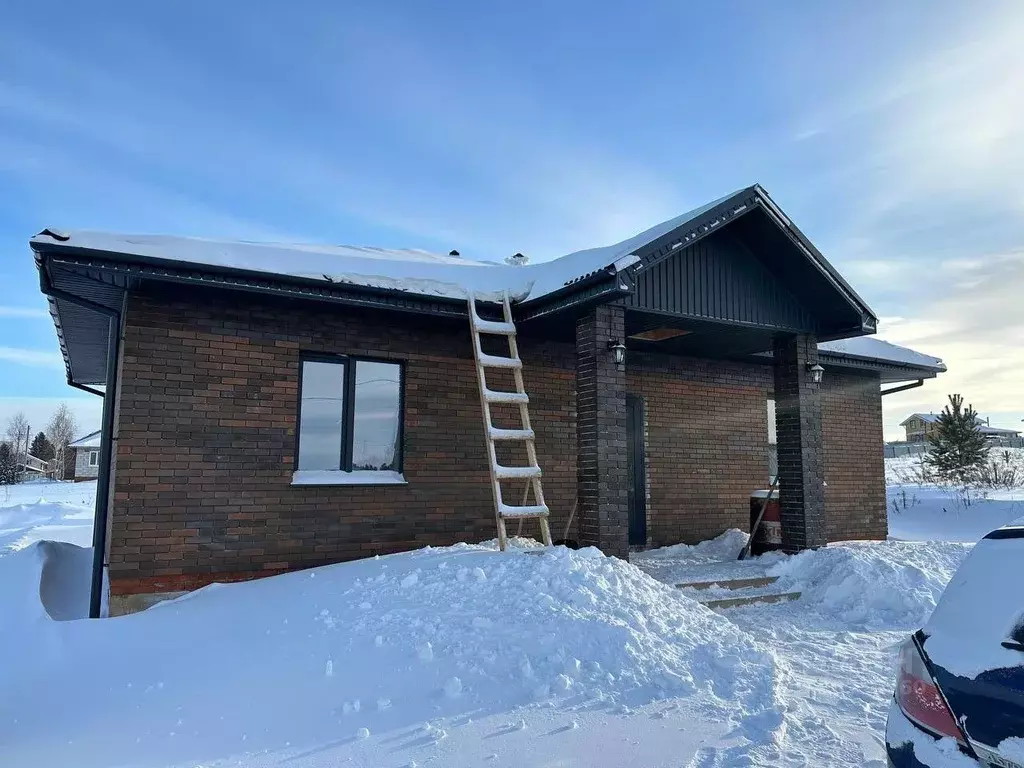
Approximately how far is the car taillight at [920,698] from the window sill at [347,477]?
641 centimetres

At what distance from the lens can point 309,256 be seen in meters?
7.75

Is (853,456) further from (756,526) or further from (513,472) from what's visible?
(513,472)

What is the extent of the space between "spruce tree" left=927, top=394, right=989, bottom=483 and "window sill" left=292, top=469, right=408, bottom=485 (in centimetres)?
2418

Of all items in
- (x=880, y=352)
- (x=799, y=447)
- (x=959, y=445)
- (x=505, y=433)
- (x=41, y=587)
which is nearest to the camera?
(x=505, y=433)

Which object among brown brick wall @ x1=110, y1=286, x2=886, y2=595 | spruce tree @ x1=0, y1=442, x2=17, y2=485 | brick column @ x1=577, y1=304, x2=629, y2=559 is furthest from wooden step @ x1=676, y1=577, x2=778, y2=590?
spruce tree @ x1=0, y1=442, x2=17, y2=485

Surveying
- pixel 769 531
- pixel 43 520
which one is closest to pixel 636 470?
pixel 769 531

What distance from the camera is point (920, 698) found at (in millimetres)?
2283

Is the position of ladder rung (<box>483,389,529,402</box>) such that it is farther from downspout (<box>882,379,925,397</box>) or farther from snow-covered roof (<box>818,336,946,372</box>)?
downspout (<box>882,379,925,397</box>)

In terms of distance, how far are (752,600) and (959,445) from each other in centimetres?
2245

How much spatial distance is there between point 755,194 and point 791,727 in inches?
241

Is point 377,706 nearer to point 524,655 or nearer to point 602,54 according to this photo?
point 524,655

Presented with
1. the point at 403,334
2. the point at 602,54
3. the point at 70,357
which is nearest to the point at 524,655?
the point at 403,334

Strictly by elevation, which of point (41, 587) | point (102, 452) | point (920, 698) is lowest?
point (41, 587)

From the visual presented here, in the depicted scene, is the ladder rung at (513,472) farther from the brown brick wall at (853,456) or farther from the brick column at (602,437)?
the brown brick wall at (853,456)
